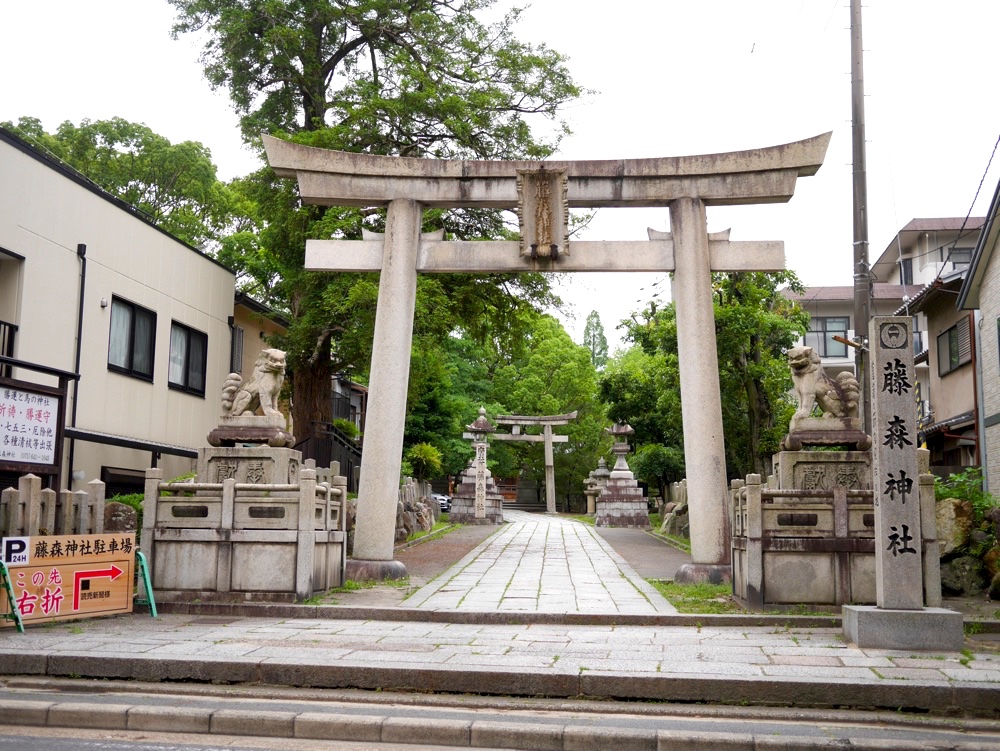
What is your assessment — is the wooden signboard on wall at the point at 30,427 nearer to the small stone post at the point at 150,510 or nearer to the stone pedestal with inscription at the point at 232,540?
the small stone post at the point at 150,510

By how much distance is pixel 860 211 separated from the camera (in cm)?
1792

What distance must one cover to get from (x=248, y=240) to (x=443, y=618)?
73.3 ft

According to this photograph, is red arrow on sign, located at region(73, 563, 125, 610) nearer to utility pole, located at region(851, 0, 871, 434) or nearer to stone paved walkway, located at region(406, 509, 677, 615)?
stone paved walkway, located at region(406, 509, 677, 615)

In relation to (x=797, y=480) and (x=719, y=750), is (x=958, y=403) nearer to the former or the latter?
(x=797, y=480)

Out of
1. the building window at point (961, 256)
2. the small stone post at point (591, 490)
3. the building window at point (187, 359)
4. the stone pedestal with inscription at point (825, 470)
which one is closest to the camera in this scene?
the stone pedestal with inscription at point (825, 470)

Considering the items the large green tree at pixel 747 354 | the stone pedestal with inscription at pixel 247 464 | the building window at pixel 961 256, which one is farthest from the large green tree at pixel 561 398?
the stone pedestal with inscription at pixel 247 464

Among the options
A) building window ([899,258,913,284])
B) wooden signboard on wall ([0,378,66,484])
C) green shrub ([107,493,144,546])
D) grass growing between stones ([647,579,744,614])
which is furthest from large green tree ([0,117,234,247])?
building window ([899,258,913,284])

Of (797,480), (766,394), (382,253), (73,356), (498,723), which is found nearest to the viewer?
(498,723)

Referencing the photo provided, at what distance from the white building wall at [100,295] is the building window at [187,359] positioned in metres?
0.19

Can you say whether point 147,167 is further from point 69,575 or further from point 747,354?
point 69,575

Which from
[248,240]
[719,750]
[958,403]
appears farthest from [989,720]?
[248,240]

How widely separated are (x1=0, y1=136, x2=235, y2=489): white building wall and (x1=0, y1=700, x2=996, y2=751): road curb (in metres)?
10.5

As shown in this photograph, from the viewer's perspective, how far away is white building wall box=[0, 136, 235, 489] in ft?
51.8

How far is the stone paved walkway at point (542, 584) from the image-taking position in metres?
11.8
